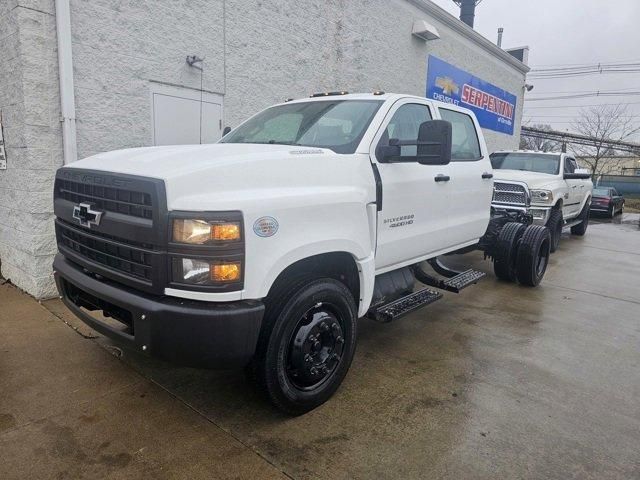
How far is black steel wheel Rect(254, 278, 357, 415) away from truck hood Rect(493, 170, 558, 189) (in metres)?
6.83

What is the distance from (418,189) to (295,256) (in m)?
1.61

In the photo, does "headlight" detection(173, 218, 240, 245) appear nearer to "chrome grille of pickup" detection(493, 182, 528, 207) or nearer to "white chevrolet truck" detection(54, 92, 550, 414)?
"white chevrolet truck" detection(54, 92, 550, 414)

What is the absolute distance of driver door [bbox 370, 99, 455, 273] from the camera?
3.45m

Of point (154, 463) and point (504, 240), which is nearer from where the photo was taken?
point (154, 463)

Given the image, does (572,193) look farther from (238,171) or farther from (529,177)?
(238,171)

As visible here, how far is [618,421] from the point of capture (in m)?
3.06

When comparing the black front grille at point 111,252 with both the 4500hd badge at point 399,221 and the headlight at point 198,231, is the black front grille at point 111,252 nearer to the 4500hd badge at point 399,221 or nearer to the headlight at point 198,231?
the headlight at point 198,231

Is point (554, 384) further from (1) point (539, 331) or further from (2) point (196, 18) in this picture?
(2) point (196, 18)

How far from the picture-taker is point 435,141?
3215 mm

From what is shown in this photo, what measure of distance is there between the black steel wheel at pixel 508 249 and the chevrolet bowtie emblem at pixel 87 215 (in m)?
5.11

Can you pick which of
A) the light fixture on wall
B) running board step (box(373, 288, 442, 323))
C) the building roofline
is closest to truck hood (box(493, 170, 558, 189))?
the building roofline

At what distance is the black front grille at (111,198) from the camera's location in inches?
93.7

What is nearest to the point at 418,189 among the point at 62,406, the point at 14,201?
the point at 62,406

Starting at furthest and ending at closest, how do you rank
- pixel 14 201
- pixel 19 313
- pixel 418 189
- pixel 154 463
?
pixel 14 201, pixel 19 313, pixel 418 189, pixel 154 463
